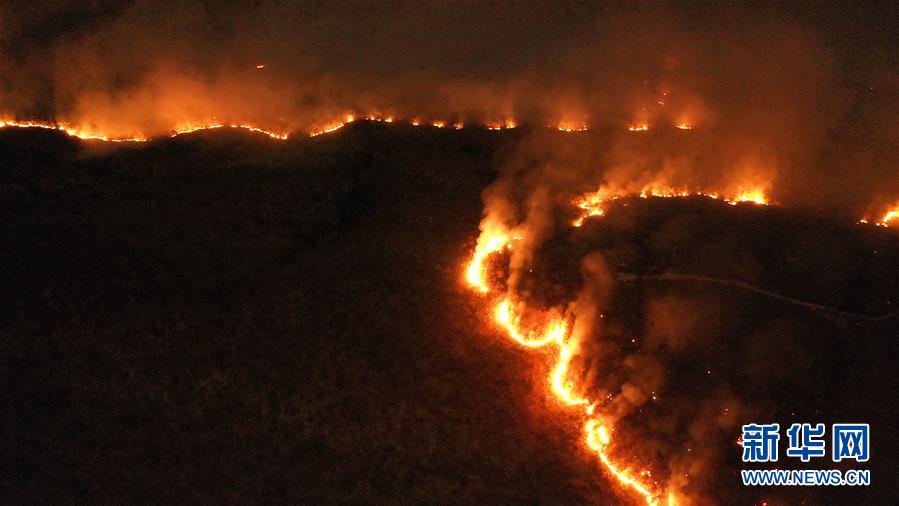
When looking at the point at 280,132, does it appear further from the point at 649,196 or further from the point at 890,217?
the point at 890,217

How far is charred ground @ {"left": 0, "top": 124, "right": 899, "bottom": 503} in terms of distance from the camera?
9289 mm

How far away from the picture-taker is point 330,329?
11195mm

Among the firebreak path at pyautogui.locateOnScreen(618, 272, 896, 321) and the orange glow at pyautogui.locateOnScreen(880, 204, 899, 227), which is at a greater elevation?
the orange glow at pyautogui.locateOnScreen(880, 204, 899, 227)

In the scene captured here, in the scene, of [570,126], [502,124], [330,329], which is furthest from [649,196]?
[330,329]

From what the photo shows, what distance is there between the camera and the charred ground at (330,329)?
9289mm

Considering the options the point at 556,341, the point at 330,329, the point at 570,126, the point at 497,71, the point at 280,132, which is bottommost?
the point at 556,341

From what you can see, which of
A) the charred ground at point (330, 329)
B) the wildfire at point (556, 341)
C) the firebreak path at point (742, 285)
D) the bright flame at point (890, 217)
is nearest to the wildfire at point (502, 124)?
the charred ground at point (330, 329)

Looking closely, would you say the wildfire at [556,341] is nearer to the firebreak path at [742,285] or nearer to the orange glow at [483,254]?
the orange glow at [483,254]

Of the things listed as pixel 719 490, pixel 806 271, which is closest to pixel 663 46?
pixel 806 271

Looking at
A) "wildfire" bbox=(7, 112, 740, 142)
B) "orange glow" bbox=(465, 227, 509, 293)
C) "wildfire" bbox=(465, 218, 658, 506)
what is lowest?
"wildfire" bbox=(465, 218, 658, 506)

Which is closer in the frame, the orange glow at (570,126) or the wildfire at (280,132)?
the wildfire at (280,132)

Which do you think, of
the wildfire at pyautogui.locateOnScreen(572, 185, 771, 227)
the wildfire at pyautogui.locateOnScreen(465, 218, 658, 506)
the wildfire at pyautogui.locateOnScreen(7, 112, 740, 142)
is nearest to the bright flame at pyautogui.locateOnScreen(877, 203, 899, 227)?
the wildfire at pyautogui.locateOnScreen(572, 185, 771, 227)

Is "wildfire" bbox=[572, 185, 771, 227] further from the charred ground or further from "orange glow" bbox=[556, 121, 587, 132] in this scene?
"orange glow" bbox=[556, 121, 587, 132]

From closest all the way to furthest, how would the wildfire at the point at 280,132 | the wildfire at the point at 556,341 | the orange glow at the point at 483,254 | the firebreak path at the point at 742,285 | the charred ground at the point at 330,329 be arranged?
the charred ground at the point at 330,329 < the wildfire at the point at 556,341 < the firebreak path at the point at 742,285 < the orange glow at the point at 483,254 < the wildfire at the point at 280,132
